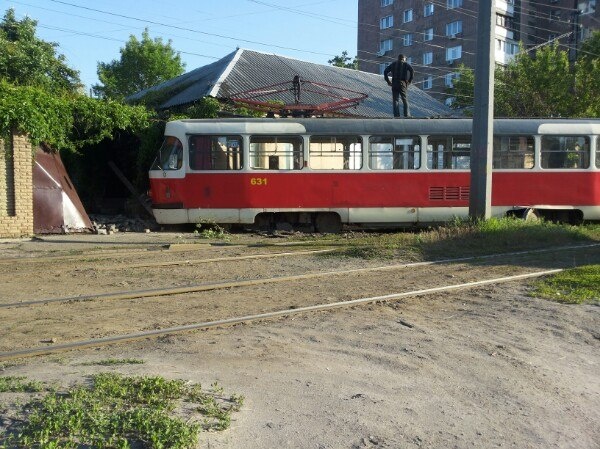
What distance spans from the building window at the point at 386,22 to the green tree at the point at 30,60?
4157cm

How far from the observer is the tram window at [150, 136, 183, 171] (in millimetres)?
15148

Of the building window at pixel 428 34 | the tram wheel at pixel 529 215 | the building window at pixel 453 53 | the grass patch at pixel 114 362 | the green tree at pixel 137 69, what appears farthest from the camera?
the building window at pixel 428 34

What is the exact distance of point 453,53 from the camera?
2132 inches

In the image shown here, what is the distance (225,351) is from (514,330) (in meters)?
2.89

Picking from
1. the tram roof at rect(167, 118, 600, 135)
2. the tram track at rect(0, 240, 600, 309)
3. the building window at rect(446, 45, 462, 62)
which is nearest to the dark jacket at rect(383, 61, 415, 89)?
the tram roof at rect(167, 118, 600, 135)

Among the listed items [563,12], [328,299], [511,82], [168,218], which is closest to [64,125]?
[168,218]

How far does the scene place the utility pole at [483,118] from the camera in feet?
41.8

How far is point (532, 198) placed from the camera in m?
15.7

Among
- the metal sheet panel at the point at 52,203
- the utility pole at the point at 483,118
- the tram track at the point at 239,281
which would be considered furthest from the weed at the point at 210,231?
the utility pole at the point at 483,118

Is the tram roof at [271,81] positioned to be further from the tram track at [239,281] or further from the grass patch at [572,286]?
the grass patch at [572,286]

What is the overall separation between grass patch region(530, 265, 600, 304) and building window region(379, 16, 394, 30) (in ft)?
184

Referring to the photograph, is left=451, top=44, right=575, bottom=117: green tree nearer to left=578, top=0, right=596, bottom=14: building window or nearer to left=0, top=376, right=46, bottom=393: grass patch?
left=578, top=0, right=596, bottom=14: building window

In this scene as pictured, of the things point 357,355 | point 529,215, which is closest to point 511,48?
point 529,215

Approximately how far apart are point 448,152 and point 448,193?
3.56 ft
